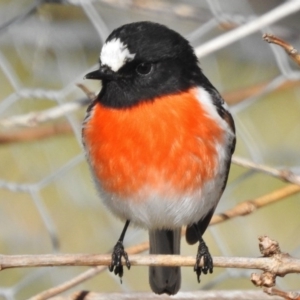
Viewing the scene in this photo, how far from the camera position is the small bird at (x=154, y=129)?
207 centimetres

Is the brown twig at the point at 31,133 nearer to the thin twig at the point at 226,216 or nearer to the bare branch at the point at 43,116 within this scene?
the bare branch at the point at 43,116

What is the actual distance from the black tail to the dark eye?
1.84 feet

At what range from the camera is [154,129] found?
208cm

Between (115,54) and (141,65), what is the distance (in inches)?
3.8

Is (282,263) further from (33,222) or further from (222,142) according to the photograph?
(33,222)

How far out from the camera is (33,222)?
399 cm

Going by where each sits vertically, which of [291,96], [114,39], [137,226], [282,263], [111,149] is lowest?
[282,263]

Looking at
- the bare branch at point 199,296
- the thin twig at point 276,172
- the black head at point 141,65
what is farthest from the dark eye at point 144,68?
the bare branch at point 199,296

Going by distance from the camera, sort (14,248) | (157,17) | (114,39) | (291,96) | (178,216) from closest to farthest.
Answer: (114,39)
(178,216)
(157,17)
(14,248)
(291,96)

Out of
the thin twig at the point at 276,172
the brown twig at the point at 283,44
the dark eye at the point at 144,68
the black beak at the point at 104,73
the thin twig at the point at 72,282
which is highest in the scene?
the dark eye at the point at 144,68

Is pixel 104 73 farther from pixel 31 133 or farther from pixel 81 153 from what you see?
pixel 81 153

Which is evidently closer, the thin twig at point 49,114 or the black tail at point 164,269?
the black tail at point 164,269

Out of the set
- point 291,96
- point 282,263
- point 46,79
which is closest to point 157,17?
point 46,79

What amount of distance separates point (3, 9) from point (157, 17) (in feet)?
3.26
